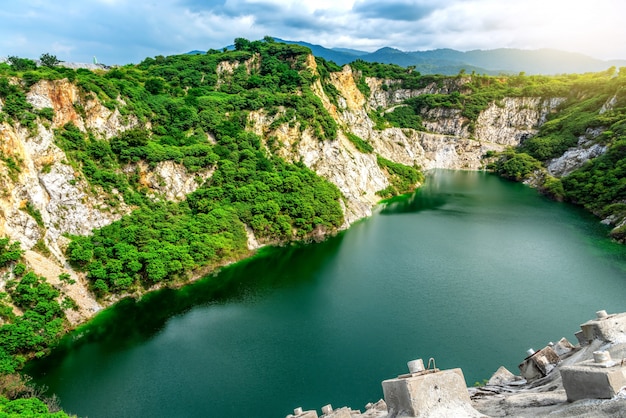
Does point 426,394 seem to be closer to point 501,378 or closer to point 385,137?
point 501,378

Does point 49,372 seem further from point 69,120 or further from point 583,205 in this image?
point 583,205

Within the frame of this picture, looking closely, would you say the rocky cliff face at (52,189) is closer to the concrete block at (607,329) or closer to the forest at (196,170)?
the forest at (196,170)

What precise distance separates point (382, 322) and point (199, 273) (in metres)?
17.8

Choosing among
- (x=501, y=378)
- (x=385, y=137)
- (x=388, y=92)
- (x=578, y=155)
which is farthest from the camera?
(x=388, y=92)

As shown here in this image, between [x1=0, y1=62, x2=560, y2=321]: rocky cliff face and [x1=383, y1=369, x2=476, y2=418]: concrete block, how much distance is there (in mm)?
28873

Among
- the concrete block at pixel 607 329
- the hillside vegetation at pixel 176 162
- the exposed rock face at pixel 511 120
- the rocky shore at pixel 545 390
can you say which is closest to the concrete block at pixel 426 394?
the rocky shore at pixel 545 390

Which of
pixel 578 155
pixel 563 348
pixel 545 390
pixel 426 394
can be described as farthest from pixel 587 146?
pixel 426 394

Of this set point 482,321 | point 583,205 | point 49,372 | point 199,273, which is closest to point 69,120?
point 199,273

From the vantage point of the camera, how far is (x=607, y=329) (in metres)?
10.5

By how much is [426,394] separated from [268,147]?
50239mm

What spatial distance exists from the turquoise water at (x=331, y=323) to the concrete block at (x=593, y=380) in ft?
49.8

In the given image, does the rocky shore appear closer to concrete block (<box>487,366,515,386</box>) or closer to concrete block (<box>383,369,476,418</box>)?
concrete block (<box>383,369,476,418</box>)

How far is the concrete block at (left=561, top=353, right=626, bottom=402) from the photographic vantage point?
21.6 feet

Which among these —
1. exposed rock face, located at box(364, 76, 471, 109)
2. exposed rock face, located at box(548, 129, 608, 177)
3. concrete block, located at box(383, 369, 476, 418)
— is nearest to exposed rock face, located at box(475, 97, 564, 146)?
exposed rock face, located at box(364, 76, 471, 109)
